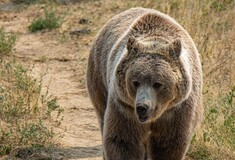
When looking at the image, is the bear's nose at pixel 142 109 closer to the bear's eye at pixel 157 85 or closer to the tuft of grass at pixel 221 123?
the bear's eye at pixel 157 85

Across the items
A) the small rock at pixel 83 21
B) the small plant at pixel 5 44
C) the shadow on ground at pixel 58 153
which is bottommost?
the small rock at pixel 83 21

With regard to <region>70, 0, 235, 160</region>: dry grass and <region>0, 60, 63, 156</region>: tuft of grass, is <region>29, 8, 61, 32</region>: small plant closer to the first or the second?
<region>70, 0, 235, 160</region>: dry grass

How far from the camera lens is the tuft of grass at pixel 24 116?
6.40m

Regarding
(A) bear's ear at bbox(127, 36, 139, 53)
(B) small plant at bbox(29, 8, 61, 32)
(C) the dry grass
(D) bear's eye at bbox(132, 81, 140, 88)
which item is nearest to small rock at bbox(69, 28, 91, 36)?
(C) the dry grass

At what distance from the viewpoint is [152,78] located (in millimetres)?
4871

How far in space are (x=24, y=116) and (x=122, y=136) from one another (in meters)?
2.15

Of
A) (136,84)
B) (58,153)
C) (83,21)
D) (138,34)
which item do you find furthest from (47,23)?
(136,84)

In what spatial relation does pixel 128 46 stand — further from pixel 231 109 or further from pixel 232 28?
pixel 232 28

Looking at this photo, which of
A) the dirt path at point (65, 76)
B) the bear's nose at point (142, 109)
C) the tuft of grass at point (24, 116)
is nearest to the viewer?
the bear's nose at point (142, 109)

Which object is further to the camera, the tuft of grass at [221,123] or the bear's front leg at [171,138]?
the tuft of grass at [221,123]

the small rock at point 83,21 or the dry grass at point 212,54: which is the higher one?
the dry grass at point 212,54

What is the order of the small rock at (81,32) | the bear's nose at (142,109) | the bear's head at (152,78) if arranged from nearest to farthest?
the bear's nose at (142,109) < the bear's head at (152,78) < the small rock at (81,32)

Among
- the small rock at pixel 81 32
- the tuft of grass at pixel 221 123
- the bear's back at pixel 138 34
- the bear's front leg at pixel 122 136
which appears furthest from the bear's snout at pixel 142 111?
the small rock at pixel 81 32

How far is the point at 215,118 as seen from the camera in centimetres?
667
